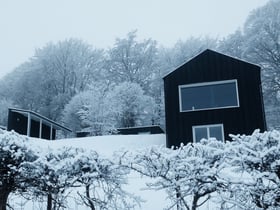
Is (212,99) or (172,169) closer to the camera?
(172,169)

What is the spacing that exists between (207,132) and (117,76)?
45.4 ft

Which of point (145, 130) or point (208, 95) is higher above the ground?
point (208, 95)

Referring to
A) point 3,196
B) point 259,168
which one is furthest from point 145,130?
point 259,168

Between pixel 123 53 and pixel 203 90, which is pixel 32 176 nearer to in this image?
pixel 203 90

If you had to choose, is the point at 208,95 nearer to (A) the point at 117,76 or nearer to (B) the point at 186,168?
(B) the point at 186,168

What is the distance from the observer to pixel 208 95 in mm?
12008


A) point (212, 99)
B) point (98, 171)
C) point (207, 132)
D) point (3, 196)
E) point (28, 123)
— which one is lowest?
point (3, 196)

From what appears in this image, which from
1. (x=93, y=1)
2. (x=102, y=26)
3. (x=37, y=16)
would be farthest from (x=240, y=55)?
(x=93, y=1)

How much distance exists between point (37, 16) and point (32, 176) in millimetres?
104460

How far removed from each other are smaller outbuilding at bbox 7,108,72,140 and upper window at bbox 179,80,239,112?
8653 mm

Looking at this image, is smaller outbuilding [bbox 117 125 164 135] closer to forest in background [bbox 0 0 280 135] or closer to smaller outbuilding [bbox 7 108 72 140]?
forest in background [bbox 0 0 280 135]

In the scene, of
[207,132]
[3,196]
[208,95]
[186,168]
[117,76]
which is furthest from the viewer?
[117,76]

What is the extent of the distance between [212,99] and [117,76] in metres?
13.4

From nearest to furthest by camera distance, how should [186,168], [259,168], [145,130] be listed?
[259,168]
[186,168]
[145,130]
